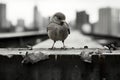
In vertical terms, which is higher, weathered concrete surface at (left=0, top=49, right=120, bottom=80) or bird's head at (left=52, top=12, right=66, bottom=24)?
bird's head at (left=52, top=12, right=66, bottom=24)

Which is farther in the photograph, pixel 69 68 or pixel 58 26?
pixel 58 26

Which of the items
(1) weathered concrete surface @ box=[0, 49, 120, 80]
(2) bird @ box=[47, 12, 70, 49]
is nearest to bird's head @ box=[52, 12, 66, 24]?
(2) bird @ box=[47, 12, 70, 49]

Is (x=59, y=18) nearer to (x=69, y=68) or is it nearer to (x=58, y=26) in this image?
(x=58, y=26)

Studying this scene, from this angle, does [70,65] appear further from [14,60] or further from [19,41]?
[19,41]

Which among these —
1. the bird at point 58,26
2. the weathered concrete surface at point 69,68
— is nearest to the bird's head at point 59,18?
the bird at point 58,26

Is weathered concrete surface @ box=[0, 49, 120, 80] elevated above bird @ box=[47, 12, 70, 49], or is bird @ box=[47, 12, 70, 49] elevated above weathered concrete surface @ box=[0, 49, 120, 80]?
bird @ box=[47, 12, 70, 49]

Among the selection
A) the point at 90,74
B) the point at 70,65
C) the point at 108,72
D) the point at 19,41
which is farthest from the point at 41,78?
the point at 19,41

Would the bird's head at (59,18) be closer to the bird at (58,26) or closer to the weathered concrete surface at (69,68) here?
the bird at (58,26)

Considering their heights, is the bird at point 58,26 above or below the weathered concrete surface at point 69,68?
above

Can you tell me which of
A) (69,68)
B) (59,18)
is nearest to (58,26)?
(59,18)

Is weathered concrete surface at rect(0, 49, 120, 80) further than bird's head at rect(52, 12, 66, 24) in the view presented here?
No

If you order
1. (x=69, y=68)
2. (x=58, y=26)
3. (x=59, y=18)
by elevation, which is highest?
(x=59, y=18)

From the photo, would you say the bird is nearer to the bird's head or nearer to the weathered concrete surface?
the bird's head

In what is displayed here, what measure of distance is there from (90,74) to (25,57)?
0.98m
